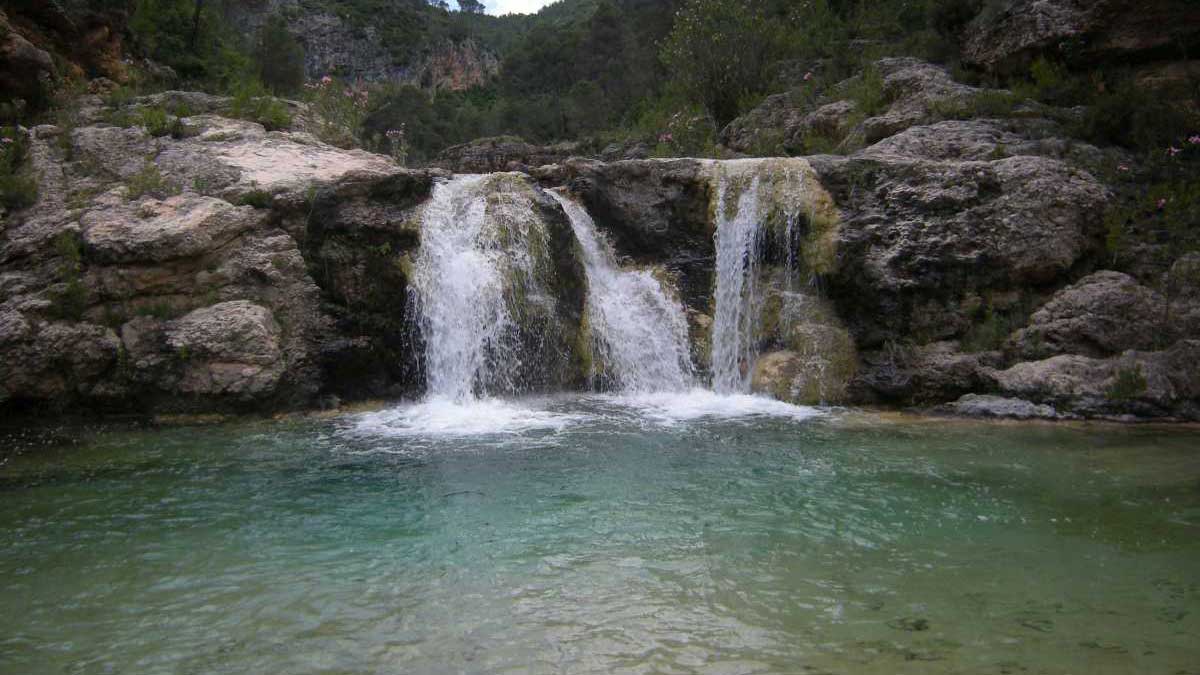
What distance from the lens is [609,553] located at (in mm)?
5188

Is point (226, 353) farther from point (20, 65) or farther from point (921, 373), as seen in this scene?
point (921, 373)

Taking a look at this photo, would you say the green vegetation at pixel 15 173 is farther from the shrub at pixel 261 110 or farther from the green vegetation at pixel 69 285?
the shrub at pixel 261 110

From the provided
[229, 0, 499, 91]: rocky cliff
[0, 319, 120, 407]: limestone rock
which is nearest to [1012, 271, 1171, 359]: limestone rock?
[0, 319, 120, 407]: limestone rock

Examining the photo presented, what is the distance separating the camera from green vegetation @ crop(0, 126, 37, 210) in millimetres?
Answer: 10633

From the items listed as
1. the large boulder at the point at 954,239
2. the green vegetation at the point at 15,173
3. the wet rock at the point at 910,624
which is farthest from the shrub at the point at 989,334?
the green vegetation at the point at 15,173

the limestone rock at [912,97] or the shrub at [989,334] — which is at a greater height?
the limestone rock at [912,97]

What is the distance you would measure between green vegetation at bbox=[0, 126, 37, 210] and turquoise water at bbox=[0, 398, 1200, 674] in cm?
412

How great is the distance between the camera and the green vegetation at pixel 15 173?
34.9 feet

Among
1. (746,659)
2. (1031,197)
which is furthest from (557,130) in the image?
(746,659)

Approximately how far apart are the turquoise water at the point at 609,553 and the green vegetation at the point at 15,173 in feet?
13.5

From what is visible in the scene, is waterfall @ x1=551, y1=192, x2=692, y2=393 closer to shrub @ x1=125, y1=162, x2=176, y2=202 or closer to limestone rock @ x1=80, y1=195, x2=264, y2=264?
limestone rock @ x1=80, y1=195, x2=264, y2=264

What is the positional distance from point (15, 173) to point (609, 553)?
11.2m

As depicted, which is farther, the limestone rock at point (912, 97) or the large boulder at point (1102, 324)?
the limestone rock at point (912, 97)

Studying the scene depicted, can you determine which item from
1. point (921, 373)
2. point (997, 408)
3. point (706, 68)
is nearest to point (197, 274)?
point (921, 373)
